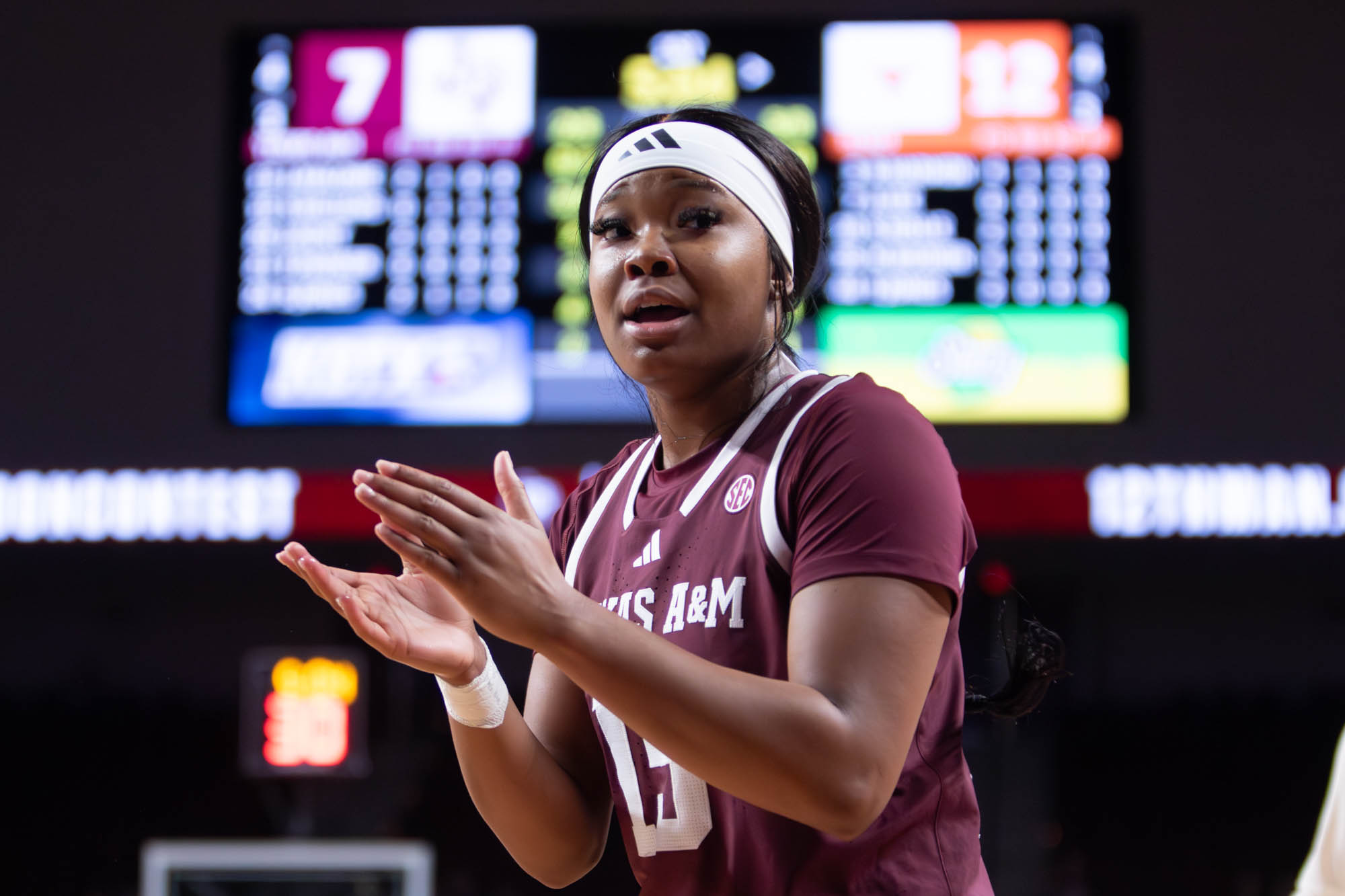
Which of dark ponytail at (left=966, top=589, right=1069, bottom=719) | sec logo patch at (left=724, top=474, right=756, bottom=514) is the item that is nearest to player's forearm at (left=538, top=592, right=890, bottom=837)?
sec logo patch at (left=724, top=474, right=756, bottom=514)

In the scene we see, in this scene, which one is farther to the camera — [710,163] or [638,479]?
[638,479]

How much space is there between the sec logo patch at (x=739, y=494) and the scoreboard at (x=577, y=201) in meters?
3.04

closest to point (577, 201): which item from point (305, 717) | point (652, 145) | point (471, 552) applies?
point (305, 717)

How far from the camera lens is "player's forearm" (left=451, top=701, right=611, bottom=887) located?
4.36 ft

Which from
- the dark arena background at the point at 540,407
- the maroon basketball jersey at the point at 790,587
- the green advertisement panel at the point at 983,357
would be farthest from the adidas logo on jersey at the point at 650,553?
the green advertisement panel at the point at 983,357

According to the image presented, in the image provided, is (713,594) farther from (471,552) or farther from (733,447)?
(471,552)

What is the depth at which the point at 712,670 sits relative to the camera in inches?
38.7

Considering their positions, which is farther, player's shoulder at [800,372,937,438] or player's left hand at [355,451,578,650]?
player's shoulder at [800,372,937,438]

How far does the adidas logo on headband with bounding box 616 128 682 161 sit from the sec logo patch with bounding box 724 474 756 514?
33cm

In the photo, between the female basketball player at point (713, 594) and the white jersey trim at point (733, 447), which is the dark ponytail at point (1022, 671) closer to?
the female basketball player at point (713, 594)

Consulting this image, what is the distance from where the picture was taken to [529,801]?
1.36m

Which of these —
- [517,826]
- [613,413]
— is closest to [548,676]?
[517,826]

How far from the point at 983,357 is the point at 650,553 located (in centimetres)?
314

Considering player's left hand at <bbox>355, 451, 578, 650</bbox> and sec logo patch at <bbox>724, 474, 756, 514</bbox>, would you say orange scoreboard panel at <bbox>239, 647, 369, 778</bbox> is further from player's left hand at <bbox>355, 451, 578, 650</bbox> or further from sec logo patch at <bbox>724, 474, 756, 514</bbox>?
player's left hand at <bbox>355, 451, 578, 650</bbox>
